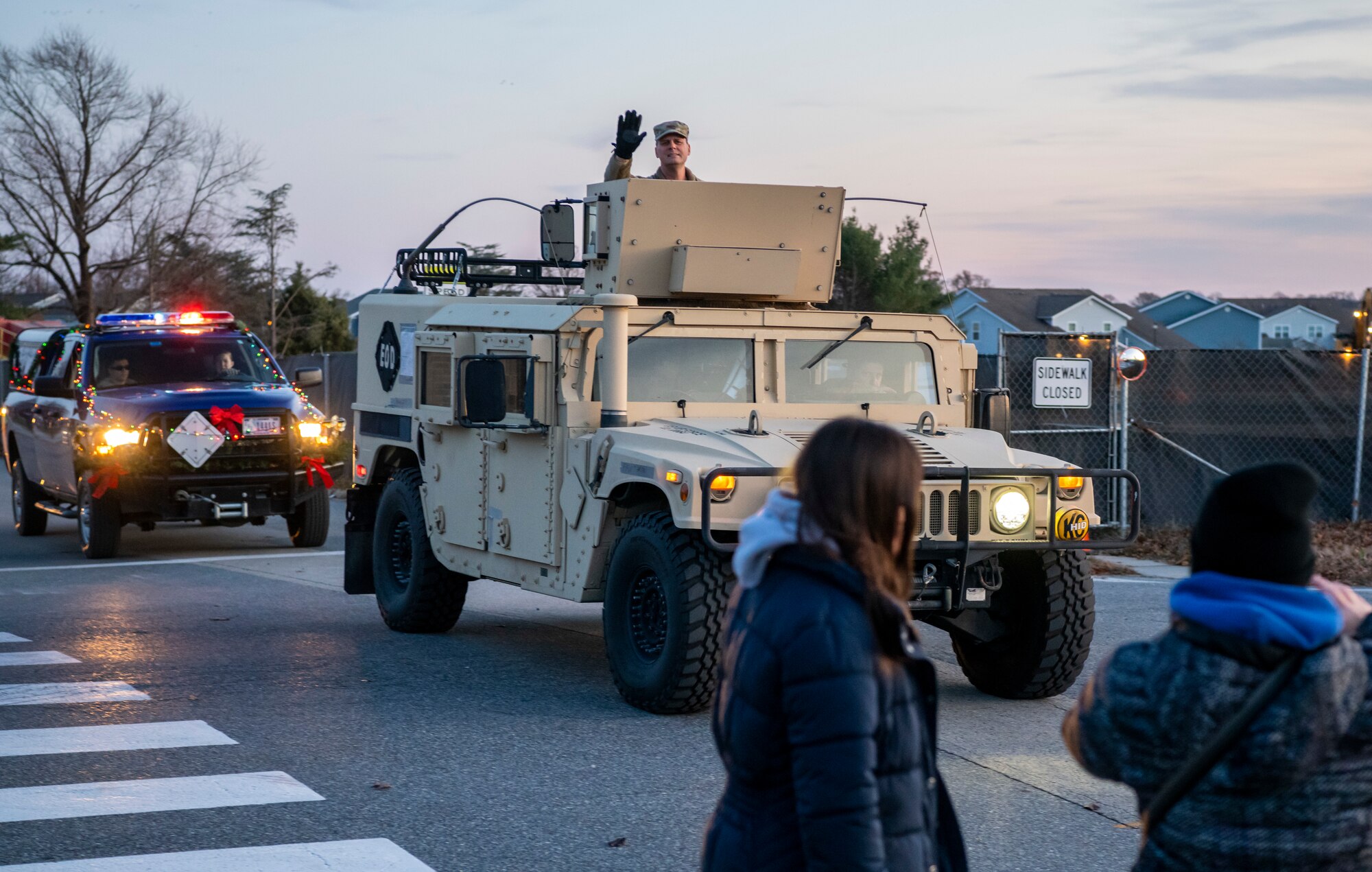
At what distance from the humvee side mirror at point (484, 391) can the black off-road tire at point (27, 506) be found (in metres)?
9.52

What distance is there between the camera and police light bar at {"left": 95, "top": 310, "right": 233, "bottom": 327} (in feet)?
49.2

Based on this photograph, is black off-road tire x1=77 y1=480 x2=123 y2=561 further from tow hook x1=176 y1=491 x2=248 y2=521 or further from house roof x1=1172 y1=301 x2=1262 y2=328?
house roof x1=1172 y1=301 x2=1262 y2=328

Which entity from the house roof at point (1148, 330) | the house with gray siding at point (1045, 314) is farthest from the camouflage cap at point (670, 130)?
the house roof at point (1148, 330)

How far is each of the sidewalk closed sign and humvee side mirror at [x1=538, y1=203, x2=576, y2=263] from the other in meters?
6.91

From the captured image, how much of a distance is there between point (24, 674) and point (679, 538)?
3.86 m

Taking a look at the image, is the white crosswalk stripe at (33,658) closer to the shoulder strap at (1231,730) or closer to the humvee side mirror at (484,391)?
the humvee side mirror at (484,391)

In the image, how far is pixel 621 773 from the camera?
21.1ft

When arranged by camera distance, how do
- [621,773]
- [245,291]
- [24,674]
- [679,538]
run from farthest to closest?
[245,291] → [24,674] → [679,538] → [621,773]

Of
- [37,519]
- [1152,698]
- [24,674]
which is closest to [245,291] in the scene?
[37,519]

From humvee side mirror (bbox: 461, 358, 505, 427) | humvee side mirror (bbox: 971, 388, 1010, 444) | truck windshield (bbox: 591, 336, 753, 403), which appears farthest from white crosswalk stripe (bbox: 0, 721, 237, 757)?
humvee side mirror (bbox: 971, 388, 1010, 444)

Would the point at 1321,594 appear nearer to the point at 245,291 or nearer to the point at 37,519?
the point at 37,519

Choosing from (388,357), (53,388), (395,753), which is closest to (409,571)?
(388,357)

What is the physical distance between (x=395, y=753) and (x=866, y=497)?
4565 millimetres

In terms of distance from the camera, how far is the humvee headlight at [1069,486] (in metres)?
7.45
